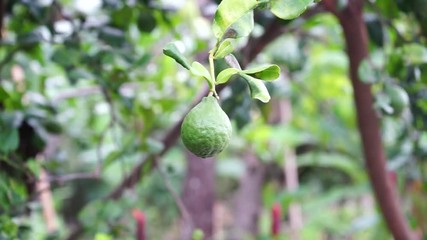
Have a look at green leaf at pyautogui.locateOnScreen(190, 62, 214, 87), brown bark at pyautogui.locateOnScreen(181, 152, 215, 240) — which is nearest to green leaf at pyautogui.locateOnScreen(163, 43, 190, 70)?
green leaf at pyautogui.locateOnScreen(190, 62, 214, 87)

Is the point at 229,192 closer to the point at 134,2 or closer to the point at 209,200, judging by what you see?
the point at 209,200

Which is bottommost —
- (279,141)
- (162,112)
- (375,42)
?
(279,141)

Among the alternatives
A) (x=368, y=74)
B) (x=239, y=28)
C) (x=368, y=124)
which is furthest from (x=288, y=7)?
(x=368, y=124)

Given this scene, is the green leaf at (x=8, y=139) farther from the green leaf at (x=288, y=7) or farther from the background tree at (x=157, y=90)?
the green leaf at (x=288, y=7)

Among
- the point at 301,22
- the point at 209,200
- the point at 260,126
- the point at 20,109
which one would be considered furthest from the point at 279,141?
the point at 20,109

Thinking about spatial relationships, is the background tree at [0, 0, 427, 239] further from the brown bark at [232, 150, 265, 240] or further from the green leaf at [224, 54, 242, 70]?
the brown bark at [232, 150, 265, 240]
